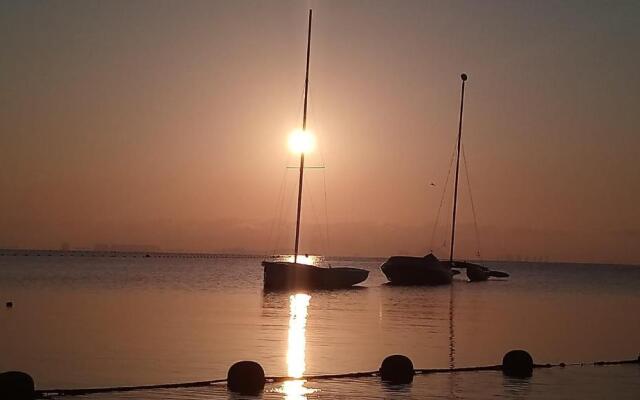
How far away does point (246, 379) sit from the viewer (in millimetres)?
20453

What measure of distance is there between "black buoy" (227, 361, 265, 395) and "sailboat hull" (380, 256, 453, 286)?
6881 centimetres

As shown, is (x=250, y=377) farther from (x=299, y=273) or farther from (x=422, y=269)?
(x=422, y=269)

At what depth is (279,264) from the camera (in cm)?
6981

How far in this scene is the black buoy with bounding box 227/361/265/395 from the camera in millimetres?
20391

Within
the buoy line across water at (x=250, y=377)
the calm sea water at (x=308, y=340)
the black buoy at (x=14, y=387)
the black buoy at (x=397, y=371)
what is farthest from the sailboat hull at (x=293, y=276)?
the black buoy at (x=14, y=387)

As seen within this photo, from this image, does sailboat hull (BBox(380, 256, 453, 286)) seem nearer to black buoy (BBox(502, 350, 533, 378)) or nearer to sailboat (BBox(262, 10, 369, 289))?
sailboat (BBox(262, 10, 369, 289))

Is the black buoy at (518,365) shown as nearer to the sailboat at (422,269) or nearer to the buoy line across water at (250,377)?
the buoy line across water at (250,377)

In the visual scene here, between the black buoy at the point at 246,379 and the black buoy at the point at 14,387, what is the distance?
4.87m

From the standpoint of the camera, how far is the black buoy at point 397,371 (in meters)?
22.6

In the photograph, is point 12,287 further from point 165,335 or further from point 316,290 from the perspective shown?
point 165,335

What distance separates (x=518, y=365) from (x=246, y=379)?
8.61 meters

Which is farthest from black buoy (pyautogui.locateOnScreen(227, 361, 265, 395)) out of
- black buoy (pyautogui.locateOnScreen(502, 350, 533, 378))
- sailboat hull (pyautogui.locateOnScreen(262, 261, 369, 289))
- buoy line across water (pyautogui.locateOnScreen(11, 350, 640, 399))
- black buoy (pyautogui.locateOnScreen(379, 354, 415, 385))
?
sailboat hull (pyautogui.locateOnScreen(262, 261, 369, 289))

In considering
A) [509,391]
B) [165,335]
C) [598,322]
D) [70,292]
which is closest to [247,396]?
[509,391]

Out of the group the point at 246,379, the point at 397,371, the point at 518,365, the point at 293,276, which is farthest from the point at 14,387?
the point at 293,276
